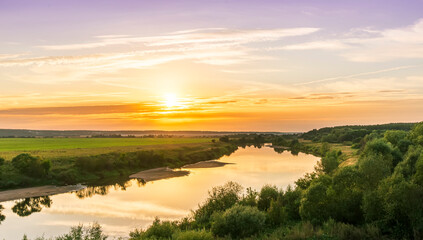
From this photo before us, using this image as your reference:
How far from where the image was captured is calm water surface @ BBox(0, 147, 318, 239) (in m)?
33.6

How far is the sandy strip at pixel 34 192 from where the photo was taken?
1850 inches

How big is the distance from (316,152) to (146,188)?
83.9 m

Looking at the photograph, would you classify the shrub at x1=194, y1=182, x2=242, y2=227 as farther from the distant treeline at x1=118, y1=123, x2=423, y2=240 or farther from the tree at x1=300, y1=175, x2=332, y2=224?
the tree at x1=300, y1=175, x2=332, y2=224

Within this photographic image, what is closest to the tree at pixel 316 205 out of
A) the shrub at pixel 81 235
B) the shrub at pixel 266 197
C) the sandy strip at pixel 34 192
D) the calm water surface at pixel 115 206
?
the shrub at pixel 266 197

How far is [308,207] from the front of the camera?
25.2 m

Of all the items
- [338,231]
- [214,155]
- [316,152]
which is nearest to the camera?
[338,231]

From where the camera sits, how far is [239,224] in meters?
23.6

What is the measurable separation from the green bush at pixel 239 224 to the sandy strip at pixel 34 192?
119 feet

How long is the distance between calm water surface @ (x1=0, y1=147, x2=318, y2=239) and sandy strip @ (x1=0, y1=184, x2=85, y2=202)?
6.70 ft

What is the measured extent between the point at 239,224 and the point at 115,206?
24.1 meters

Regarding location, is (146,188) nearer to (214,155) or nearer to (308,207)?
(308,207)

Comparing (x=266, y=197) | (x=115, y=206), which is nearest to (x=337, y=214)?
(x=266, y=197)

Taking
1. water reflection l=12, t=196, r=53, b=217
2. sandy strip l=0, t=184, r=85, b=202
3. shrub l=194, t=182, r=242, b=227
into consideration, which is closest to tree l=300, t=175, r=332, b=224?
shrub l=194, t=182, r=242, b=227

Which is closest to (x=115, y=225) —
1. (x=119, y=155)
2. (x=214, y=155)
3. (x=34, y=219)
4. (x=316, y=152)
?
(x=34, y=219)
